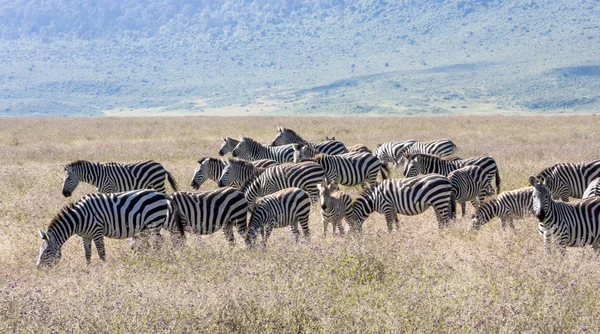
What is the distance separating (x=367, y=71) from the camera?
529ft

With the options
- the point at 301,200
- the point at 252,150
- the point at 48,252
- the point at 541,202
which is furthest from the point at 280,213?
the point at 252,150

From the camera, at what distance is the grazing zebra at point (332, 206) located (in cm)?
1241

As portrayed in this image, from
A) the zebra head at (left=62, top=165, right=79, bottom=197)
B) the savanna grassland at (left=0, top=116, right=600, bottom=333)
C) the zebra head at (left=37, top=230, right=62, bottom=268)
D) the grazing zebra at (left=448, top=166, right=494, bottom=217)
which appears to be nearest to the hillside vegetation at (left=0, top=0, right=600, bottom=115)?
the grazing zebra at (left=448, top=166, right=494, bottom=217)

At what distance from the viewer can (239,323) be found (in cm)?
748

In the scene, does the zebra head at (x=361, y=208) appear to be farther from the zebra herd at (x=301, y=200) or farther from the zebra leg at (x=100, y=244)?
the zebra leg at (x=100, y=244)

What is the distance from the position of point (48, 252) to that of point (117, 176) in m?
5.43

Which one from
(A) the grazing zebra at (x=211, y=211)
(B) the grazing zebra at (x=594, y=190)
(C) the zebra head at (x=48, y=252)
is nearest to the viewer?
(C) the zebra head at (x=48, y=252)

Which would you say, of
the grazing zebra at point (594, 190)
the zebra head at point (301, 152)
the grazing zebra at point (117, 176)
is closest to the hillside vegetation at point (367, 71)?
the zebra head at point (301, 152)

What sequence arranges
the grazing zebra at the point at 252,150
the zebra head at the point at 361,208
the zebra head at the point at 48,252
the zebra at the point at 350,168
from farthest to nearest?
the grazing zebra at the point at 252,150 → the zebra at the point at 350,168 → the zebra head at the point at 361,208 → the zebra head at the point at 48,252

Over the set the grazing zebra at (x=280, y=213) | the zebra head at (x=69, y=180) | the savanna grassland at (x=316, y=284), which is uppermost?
the zebra head at (x=69, y=180)

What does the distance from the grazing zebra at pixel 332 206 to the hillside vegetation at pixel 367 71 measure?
98.2 metres

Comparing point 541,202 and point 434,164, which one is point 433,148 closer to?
point 434,164

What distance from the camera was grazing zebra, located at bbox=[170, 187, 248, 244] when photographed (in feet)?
37.6

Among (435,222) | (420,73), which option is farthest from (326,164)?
(420,73)
